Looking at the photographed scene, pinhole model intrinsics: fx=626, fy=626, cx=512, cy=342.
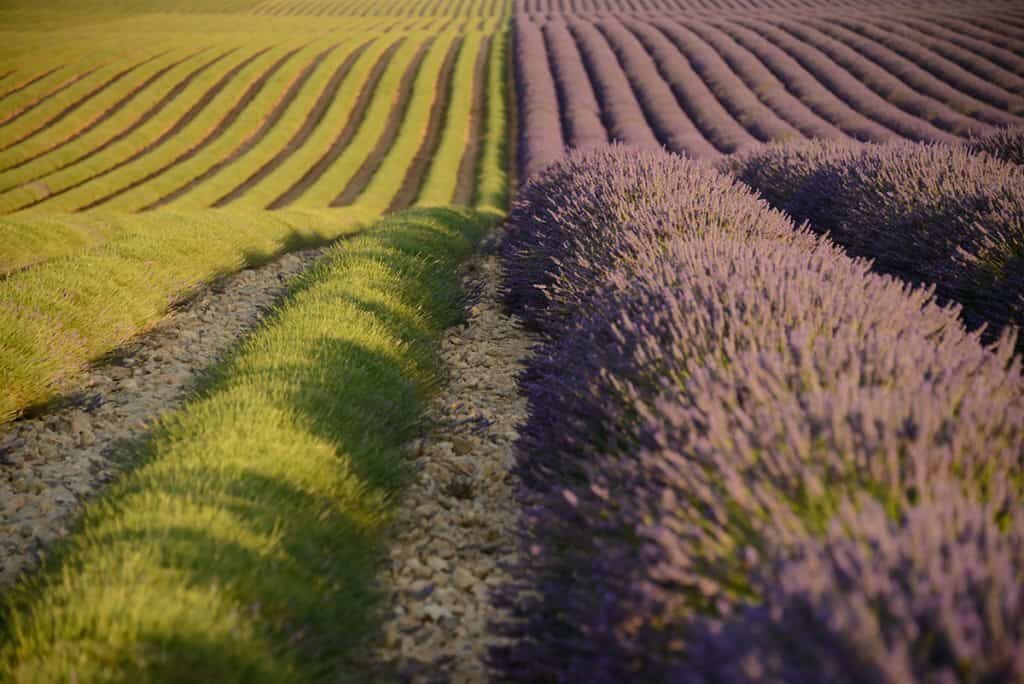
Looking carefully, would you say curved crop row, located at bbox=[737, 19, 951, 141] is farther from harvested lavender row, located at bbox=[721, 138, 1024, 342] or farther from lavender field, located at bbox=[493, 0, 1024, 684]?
lavender field, located at bbox=[493, 0, 1024, 684]

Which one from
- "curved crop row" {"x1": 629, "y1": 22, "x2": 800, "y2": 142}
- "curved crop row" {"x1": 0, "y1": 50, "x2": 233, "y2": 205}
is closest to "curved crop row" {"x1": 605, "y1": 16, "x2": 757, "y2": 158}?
"curved crop row" {"x1": 629, "y1": 22, "x2": 800, "y2": 142}

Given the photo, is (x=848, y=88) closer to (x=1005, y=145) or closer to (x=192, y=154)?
(x=1005, y=145)

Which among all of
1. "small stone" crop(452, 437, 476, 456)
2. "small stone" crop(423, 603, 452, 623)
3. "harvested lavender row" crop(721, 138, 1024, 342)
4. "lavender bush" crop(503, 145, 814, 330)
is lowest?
"small stone" crop(452, 437, 476, 456)

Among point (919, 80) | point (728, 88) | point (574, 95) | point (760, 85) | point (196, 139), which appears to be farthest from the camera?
point (574, 95)

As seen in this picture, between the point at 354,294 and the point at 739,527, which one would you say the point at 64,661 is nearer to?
the point at 739,527

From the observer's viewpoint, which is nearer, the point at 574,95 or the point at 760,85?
the point at 760,85

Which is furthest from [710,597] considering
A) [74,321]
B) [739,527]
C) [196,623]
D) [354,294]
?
[74,321]

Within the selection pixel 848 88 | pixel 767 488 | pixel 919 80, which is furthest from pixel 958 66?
pixel 767 488
